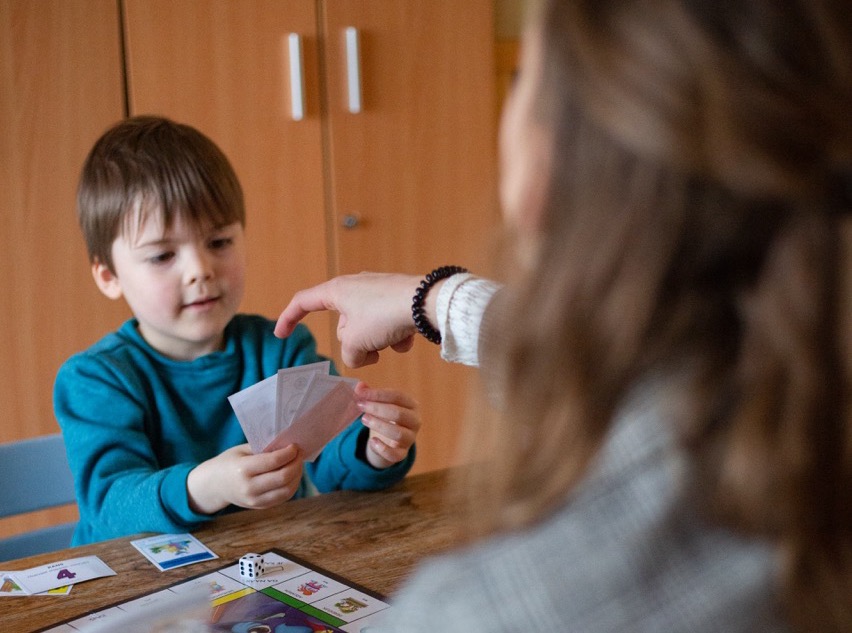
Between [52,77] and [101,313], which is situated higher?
[52,77]

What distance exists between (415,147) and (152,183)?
1551mm

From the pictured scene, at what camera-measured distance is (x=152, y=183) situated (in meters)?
1.50

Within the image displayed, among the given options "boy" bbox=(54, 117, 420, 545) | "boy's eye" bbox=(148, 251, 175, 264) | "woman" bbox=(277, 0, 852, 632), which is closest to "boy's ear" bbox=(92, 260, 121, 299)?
"boy" bbox=(54, 117, 420, 545)

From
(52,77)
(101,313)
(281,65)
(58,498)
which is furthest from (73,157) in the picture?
(58,498)

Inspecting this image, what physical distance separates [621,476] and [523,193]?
0.57 feet

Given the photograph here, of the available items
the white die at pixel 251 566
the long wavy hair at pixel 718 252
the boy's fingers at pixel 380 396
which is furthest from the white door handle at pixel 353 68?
the long wavy hair at pixel 718 252

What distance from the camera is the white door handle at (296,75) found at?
8.59 ft

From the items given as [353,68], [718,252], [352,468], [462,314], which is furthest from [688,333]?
[353,68]

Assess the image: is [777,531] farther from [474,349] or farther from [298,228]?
[298,228]

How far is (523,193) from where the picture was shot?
1.71 feet

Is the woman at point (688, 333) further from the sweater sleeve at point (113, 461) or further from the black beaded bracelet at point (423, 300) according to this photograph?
the sweater sleeve at point (113, 461)

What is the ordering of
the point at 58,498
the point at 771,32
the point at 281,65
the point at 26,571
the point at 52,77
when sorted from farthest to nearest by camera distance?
the point at 281,65 < the point at 52,77 < the point at 58,498 < the point at 26,571 < the point at 771,32

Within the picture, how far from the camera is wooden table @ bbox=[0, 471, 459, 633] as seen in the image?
3.16 feet

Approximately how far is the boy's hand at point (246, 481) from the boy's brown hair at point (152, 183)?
20.7 inches
